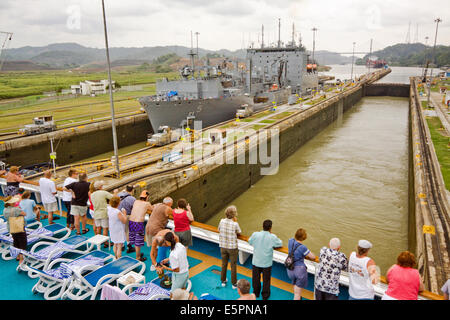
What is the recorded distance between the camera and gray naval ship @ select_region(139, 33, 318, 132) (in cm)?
3030

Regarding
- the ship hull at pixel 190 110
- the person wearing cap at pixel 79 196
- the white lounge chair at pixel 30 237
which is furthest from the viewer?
the ship hull at pixel 190 110

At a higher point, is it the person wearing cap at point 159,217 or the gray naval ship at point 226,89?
the gray naval ship at point 226,89

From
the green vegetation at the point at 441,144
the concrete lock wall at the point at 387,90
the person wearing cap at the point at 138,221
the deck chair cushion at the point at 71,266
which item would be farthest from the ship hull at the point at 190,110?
the concrete lock wall at the point at 387,90

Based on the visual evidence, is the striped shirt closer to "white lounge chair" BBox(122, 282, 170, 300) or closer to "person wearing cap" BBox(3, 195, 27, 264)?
"white lounge chair" BBox(122, 282, 170, 300)

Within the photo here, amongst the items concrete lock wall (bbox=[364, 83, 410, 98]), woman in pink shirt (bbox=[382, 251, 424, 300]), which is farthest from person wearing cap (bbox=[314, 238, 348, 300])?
concrete lock wall (bbox=[364, 83, 410, 98])

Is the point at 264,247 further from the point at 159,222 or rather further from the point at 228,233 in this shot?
the point at 159,222

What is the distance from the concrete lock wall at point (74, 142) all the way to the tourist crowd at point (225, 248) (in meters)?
17.8

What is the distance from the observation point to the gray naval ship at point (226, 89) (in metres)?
30.3

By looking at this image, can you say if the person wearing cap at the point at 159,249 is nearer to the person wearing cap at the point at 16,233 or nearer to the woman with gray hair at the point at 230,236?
the woman with gray hair at the point at 230,236

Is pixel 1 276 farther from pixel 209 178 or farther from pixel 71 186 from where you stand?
pixel 209 178

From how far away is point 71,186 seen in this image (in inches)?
334

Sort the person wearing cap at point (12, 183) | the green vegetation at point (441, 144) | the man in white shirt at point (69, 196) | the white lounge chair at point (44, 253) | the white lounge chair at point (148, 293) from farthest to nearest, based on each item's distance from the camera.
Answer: the green vegetation at point (441, 144) < the person wearing cap at point (12, 183) < the man in white shirt at point (69, 196) < the white lounge chair at point (44, 253) < the white lounge chair at point (148, 293)

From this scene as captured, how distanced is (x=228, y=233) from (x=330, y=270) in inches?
79.5

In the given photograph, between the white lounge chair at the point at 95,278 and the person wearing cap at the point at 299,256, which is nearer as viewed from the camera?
the person wearing cap at the point at 299,256
